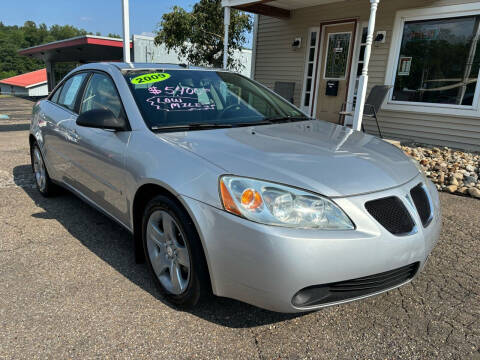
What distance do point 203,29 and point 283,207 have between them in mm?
12608

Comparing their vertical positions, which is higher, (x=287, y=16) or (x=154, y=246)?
(x=287, y=16)

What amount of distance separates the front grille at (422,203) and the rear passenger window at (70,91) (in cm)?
305

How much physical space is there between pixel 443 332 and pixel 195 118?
2.12 meters

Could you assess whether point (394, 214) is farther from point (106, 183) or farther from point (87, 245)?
point (87, 245)

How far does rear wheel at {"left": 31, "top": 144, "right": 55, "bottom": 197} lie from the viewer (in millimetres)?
4230

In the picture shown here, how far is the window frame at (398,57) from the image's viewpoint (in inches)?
266

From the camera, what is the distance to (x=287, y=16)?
31.9ft

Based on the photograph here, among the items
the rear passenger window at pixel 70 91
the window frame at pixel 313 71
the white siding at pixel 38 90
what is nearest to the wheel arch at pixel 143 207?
the rear passenger window at pixel 70 91

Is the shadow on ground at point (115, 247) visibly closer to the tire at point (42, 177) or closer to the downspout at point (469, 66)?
the tire at point (42, 177)

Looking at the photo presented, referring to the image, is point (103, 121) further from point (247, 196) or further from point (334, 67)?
point (334, 67)

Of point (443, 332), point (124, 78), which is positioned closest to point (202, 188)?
point (124, 78)

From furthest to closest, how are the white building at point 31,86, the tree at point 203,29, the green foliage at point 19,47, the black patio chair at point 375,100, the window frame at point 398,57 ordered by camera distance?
1. the green foliage at point 19,47
2. the white building at point 31,86
3. the tree at point 203,29
4. the black patio chair at point 375,100
5. the window frame at point 398,57

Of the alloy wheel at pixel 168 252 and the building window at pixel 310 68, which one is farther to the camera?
the building window at pixel 310 68

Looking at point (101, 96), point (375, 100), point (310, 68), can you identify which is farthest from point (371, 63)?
point (101, 96)
